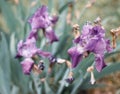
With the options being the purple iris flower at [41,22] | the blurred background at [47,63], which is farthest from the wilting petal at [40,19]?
the blurred background at [47,63]

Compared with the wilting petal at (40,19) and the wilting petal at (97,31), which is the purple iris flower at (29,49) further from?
the wilting petal at (97,31)

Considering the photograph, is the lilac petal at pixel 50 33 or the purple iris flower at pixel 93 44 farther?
the lilac petal at pixel 50 33

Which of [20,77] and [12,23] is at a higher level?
[12,23]

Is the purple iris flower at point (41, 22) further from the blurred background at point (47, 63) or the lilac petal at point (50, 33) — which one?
the blurred background at point (47, 63)

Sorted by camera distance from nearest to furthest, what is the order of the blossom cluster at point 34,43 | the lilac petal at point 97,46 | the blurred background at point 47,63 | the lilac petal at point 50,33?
the lilac petal at point 97,46
the blossom cluster at point 34,43
the lilac petal at point 50,33
the blurred background at point 47,63

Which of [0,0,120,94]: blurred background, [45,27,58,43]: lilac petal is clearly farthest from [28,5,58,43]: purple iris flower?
[0,0,120,94]: blurred background

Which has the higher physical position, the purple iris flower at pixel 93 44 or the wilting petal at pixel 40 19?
the wilting petal at pixel 40 19

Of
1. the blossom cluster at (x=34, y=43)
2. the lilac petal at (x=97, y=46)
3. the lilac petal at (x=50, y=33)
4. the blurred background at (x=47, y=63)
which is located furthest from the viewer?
the blurred background at (x=47, y=63)

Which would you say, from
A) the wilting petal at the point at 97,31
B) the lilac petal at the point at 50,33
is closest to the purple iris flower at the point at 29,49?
the lilac petal at the point at 50,33

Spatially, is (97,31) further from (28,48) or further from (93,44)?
(28,48)

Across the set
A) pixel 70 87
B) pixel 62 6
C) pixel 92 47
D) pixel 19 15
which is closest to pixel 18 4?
pixel 19 15

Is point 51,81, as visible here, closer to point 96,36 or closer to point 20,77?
point 20,77
